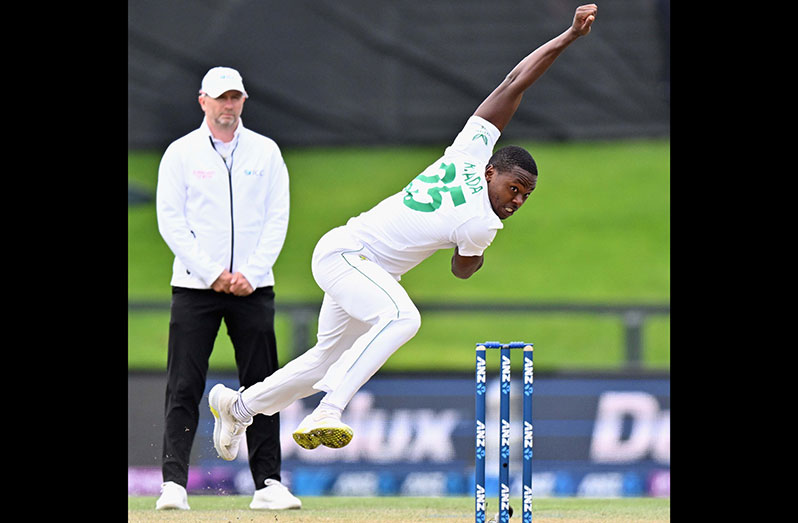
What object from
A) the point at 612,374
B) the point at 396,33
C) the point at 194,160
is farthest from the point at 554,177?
the point at 194,160

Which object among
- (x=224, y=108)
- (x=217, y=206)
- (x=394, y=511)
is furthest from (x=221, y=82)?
(x=394, y=511)

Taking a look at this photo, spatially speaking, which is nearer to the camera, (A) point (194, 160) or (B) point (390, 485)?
(A) point (194, 160)

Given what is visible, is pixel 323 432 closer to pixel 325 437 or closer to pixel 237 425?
pixel 325 437

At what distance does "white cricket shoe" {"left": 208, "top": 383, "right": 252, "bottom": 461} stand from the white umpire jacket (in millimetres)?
601

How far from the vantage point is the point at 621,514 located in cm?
597

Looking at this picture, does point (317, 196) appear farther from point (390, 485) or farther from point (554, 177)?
point (390, 485)

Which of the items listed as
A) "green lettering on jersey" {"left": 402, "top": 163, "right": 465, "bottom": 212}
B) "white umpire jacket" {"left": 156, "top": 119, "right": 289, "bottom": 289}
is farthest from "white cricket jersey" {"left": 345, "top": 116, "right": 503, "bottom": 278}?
"white umpire jacket" {"left": 156, "top": 119, "right": 289, "bottom": 289}

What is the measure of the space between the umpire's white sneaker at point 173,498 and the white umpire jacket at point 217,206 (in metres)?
1.00

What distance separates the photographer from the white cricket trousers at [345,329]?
527 cm

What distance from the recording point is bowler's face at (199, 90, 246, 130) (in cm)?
617

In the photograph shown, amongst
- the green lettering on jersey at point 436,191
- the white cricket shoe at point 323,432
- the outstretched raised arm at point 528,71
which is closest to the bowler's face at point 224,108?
the green lettering on jersey at point 436,191

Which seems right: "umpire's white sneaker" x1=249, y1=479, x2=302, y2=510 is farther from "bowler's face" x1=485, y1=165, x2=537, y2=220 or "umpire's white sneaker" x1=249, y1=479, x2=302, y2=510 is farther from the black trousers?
"bowler's face" x1=485, y1=165, x2=537, y2=220

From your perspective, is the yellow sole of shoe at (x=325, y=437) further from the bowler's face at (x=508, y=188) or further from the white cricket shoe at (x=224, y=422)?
the bowler's face at (x=508, y=188)

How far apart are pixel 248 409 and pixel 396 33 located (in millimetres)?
13894
